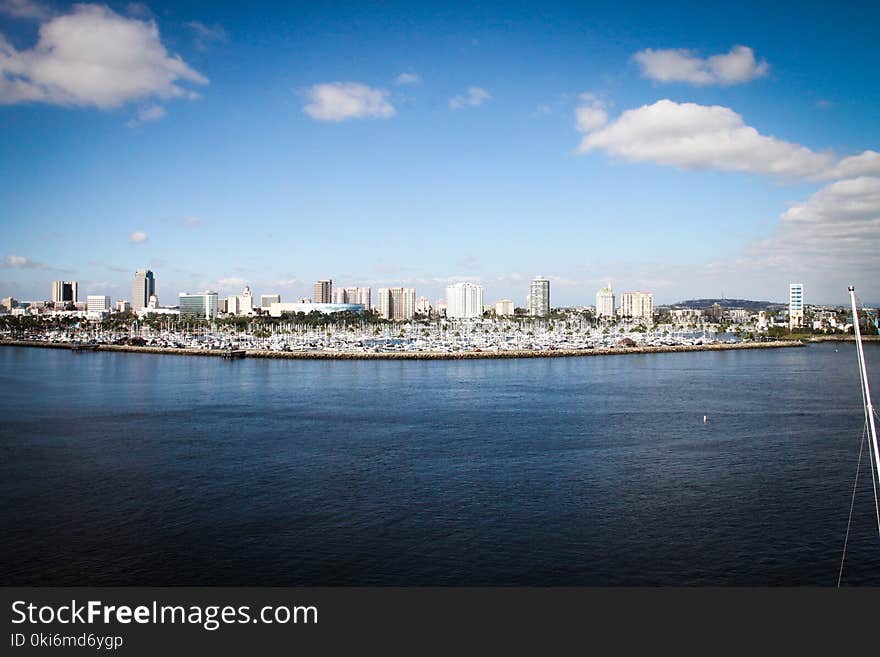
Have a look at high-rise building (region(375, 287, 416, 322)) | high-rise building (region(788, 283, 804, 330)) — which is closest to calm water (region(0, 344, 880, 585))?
high-rise building (region(788, 283, 804, 330))

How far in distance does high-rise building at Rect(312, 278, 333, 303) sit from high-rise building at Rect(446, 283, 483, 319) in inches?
628

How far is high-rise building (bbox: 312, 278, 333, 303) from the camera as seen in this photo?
80.2m

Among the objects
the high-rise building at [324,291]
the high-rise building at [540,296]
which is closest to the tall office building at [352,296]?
the high-rise building at [324,291]

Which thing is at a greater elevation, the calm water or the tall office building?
the tall office building

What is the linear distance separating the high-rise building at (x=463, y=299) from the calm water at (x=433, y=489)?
57.3m

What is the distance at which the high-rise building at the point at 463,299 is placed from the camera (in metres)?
72.2

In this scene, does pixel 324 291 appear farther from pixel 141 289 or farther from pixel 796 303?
pixel 796 303

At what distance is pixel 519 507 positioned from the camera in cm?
657

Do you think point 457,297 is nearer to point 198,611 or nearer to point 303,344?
point 303,344

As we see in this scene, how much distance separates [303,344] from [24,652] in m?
29.6

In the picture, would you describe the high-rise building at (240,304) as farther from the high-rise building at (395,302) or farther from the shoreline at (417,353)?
the shoreline at (417,353)

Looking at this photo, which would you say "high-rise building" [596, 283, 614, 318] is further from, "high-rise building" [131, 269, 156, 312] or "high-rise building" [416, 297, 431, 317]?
"high-rise building" [131, 269, 156, 312]

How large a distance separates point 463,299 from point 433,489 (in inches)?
2587

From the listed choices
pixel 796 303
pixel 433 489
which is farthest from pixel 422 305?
pixel 433 489
